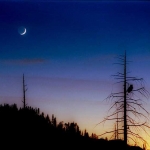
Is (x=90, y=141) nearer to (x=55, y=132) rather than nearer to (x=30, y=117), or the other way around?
(x=55, y=132)

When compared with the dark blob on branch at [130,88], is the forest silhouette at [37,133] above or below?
below

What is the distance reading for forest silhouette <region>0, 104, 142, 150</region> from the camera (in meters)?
32.1

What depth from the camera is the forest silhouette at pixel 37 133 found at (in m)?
32.1

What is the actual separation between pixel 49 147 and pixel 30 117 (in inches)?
396

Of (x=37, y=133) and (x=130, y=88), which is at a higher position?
(x=130, y=88)

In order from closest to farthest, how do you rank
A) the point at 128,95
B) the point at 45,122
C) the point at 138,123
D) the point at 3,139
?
1. the point at 138,123
2. the point at 128,95
3. the point at 3,139
4. the point at 45,122

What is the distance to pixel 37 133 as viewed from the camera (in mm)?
36562

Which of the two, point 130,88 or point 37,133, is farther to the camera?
point 37,133

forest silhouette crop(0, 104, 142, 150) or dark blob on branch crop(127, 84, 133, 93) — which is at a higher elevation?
dark blob on branch crop(127, 84, 133, 93)

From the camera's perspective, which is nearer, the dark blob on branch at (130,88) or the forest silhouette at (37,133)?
the dark blob on branch at (130,88)

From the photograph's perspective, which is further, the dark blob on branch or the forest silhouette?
the forest silhouette

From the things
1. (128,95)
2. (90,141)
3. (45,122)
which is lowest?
(90,141)

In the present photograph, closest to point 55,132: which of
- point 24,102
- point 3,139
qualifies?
point 24,102

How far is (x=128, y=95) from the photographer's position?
16375mm
